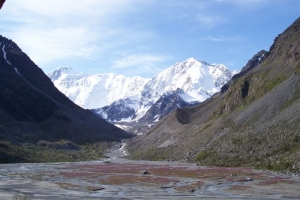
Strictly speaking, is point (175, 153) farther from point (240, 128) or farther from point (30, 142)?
point (30, 142)

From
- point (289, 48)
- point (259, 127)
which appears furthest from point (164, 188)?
point (289, 48)

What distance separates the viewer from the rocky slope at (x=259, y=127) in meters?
78.5

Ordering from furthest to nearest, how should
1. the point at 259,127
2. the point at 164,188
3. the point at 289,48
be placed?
the point at 289,48 → the point at 259,127 → the point at 164,188

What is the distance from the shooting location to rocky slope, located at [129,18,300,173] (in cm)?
7850

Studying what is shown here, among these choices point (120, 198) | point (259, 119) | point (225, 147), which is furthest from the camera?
point (259, 119)

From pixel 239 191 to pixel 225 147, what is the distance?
4559 centimetres

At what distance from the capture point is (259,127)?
306ft

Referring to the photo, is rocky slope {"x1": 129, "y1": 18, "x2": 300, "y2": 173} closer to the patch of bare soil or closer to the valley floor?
the valley floor

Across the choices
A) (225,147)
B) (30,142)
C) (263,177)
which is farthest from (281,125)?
(30,142)

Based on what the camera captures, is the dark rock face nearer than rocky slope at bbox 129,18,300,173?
No

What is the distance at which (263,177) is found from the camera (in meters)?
60.4

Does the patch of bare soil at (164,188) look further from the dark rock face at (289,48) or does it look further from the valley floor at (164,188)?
the dark rock face at (289,48)

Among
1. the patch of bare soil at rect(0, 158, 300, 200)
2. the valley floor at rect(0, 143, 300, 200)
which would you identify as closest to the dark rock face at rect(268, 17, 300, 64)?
the valley floor at rect(0, 143, 300, 200)

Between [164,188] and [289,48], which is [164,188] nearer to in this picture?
[164,188]
